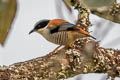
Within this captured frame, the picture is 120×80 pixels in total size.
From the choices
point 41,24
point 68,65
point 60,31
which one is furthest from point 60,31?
point 68,65

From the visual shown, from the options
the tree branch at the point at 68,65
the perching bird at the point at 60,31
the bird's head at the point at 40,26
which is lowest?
the tree branch at the point at 68,65

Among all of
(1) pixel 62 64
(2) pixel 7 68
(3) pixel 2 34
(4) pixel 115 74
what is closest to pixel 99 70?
(4) pixel 115 74

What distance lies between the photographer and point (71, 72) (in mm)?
1554

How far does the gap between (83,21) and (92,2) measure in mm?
1629

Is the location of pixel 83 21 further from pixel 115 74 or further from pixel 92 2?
pixel 92 2

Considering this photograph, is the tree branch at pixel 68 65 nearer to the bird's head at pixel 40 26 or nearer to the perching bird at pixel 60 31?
the perching bird at pixel 60 31

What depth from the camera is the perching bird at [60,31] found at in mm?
1940

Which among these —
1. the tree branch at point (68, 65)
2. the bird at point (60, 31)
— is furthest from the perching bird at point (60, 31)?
the tree branch at point (68, 65)

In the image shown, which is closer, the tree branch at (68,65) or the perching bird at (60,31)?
the tree branch at (68,65)

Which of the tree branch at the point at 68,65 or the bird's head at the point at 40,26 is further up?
the bird's head at the point at 40,26

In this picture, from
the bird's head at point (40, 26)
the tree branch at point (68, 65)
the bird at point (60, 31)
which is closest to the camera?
the tree branch at point (68, 65)

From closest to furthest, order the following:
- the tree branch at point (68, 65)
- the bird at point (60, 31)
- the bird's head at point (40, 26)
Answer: the tree branch at point (68, 65)
the bird at point (60, 31)
the bird's head at point (40, 26)

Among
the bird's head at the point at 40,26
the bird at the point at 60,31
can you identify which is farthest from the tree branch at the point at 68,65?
the bird's head at the point at 40,26

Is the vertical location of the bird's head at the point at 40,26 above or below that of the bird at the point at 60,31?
above
